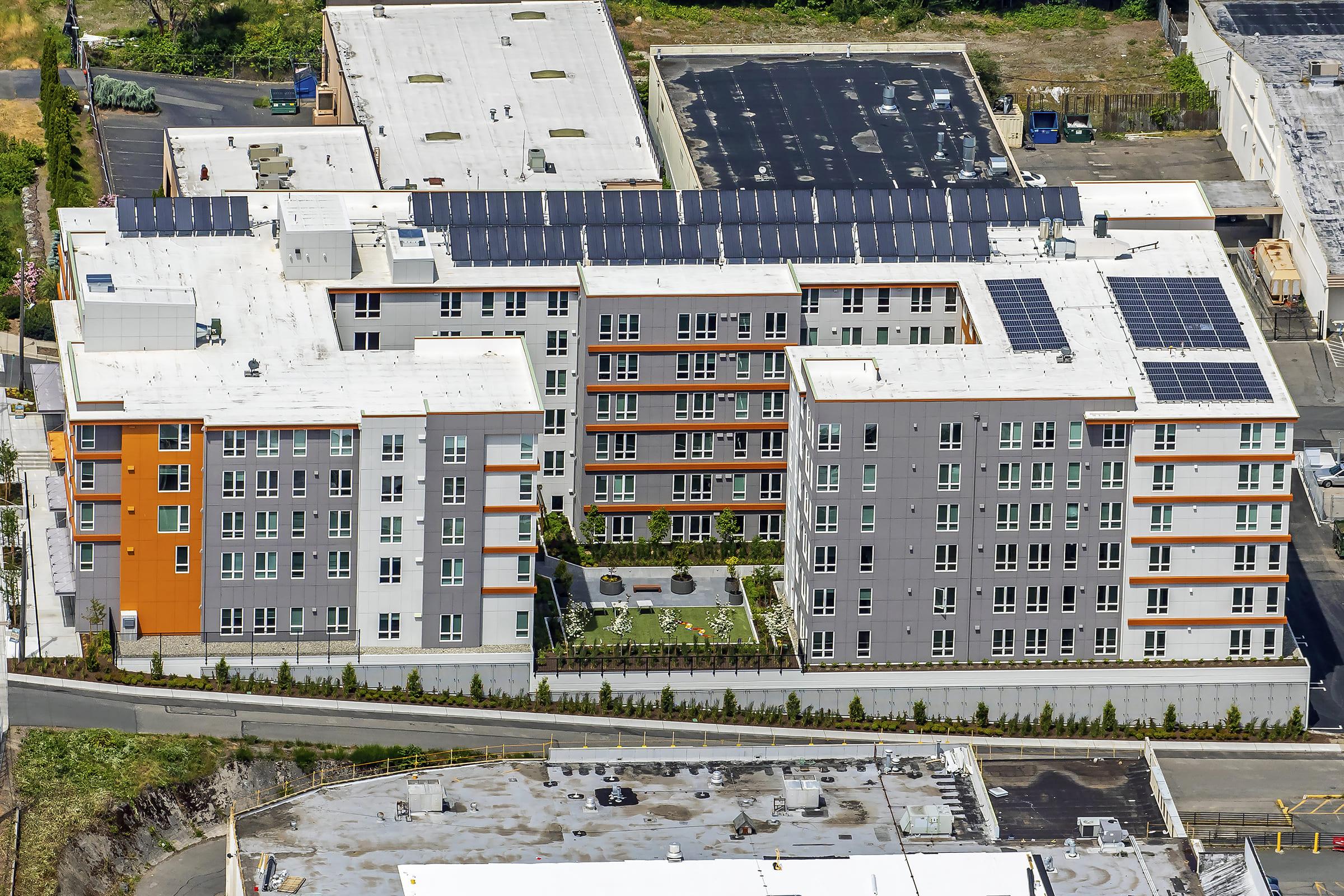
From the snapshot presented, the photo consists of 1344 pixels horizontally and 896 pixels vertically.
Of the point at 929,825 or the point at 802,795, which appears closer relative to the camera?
the point at 929,825

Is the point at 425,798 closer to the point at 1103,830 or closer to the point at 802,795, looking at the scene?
the point at 802,795

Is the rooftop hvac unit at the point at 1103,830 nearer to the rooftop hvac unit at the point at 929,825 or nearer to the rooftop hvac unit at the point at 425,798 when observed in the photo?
the rooftop hvac unit at the point at 929,825

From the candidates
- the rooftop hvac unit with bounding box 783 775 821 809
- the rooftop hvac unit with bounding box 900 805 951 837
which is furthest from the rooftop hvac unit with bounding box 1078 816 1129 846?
the rooftop hvac unit with bounding box 783 775 821 809

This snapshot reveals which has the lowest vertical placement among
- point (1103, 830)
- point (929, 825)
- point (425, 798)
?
point (929, 825)

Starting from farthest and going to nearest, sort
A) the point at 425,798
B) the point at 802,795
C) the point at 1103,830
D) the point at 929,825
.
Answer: the point at 802,795, the point at 425,798, the point at 929,825, the point at 1103,830

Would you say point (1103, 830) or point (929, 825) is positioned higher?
point (1103, 830)

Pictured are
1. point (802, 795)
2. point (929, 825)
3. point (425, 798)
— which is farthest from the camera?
point (802, 795)

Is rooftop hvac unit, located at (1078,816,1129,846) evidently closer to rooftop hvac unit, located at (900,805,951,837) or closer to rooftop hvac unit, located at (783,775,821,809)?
rooftop hvac unit, located at (900,805,951,837)

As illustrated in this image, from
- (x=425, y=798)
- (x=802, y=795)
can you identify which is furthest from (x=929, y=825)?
(x=425, y=798)

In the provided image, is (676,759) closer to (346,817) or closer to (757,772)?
(757,772)
